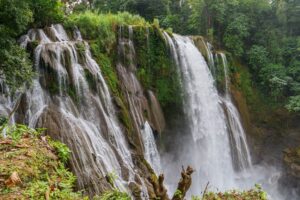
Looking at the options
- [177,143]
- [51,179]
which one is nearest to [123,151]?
[177,143]

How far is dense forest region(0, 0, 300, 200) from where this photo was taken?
568 centimetres

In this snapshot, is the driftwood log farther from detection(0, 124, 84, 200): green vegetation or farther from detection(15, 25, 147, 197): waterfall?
detection(15, 25, 147, 197): waterfall

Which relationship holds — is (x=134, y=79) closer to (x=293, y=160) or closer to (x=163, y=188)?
(x=293, y=160)

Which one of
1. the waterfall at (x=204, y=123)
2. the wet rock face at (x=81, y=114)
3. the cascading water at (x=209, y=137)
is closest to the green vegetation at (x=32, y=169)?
the wet rock face at (x=81, y=114)

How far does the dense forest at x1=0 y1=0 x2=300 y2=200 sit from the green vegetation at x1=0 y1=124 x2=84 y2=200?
18mm

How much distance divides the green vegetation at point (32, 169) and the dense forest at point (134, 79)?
2 centimetres

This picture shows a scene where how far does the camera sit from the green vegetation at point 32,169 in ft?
12.7

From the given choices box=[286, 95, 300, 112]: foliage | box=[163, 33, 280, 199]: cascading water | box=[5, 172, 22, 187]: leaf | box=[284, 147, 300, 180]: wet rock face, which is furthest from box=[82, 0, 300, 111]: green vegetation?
box=[5, 172, 22, 187]: leaf

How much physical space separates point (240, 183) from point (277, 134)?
4.30 metres

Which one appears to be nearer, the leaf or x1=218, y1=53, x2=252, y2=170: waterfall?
the leaf

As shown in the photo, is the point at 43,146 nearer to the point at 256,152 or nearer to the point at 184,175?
the point at 184,175

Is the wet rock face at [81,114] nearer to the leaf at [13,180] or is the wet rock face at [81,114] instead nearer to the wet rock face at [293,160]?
the leaf at [13,180]

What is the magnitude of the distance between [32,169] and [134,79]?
991 cm

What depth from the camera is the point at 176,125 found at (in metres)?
15.8
